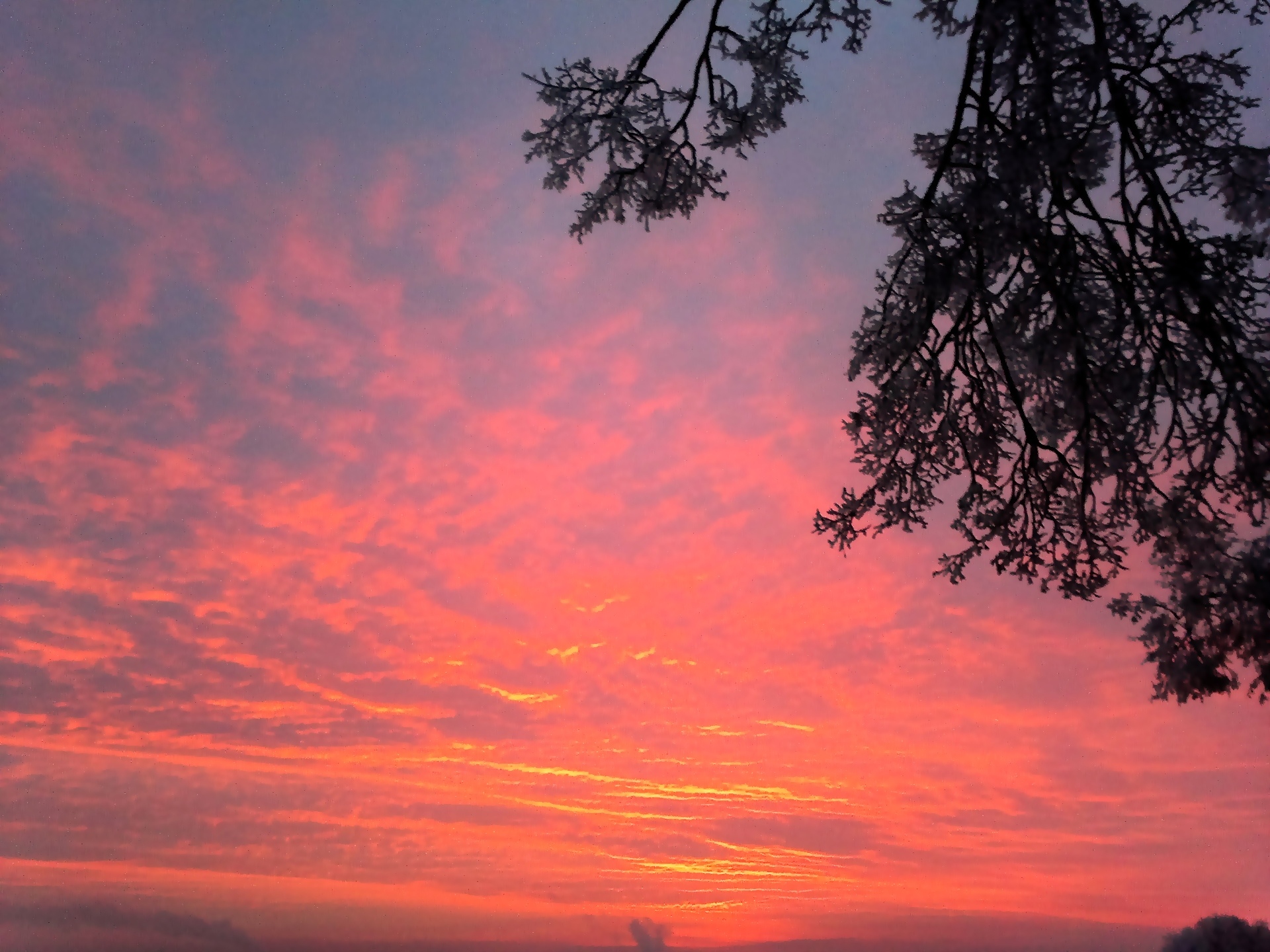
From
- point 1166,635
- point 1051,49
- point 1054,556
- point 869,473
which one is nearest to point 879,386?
point 869,473

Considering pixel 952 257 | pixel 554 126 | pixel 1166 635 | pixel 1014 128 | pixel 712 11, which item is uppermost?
pixel 712 11

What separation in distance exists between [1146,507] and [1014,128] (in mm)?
3873

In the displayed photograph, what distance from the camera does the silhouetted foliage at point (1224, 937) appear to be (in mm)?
7371

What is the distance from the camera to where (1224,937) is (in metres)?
7.48

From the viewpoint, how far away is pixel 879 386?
8.94 m

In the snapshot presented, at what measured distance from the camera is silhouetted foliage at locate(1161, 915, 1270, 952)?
A: 7371 millimetres

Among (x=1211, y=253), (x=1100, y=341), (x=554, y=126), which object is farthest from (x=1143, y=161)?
(x=554, y=126)

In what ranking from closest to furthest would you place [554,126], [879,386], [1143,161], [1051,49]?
[1051,49] < [1143,161] < [879,386] < [554,126]

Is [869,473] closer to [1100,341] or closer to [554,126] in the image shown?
[1100,341]

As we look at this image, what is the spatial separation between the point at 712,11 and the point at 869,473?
5.03 m

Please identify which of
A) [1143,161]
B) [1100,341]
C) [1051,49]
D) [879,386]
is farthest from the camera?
[879,386]

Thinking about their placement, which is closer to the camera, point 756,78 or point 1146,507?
point 1146,507

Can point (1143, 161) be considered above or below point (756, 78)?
below

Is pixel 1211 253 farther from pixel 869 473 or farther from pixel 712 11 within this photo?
pixel 712 11
